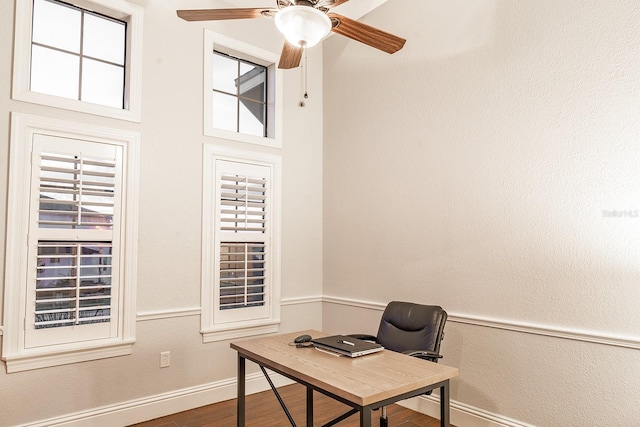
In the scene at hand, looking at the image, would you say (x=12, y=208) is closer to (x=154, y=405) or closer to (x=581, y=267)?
(x=154, y=405)

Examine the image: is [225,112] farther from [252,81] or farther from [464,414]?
[464,414]

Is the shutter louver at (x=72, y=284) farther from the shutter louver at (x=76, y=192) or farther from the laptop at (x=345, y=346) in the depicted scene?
the laptop at (x=345, y=346)

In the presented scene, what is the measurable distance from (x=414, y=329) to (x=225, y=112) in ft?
8.16

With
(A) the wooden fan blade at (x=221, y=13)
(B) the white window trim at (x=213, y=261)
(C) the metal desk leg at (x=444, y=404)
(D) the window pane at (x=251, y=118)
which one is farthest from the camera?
(D) the window pane at (x=251, y=118)

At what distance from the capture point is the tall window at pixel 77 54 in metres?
3.04

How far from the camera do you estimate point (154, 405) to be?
3297mm

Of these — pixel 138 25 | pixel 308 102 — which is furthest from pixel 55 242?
pixel 308 102

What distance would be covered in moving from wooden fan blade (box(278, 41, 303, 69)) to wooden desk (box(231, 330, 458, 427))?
176 cm

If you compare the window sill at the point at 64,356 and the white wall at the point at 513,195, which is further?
the window sill at the point at 64,356

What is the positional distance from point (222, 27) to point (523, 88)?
249 cm

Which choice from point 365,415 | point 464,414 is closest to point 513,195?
point 464,414

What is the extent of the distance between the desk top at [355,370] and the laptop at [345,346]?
3cm

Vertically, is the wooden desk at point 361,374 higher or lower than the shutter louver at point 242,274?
lower

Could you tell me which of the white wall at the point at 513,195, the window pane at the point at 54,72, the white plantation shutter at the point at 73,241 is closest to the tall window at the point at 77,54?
the window pane at the point at 54,72
